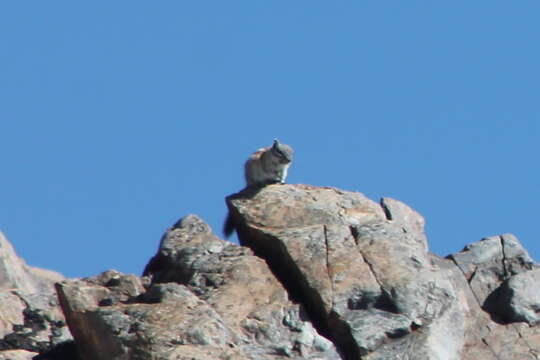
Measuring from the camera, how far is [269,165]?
125 ft

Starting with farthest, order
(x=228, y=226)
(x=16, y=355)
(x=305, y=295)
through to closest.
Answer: (x=228, y=226) < (x=305, y=295) < (x=16, y=355)

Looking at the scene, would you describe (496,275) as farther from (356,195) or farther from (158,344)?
(158,344)

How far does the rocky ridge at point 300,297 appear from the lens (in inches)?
1204

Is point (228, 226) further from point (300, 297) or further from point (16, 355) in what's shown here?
point (16, 355)

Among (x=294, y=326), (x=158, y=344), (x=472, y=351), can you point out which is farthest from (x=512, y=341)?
(x=158, y=344)

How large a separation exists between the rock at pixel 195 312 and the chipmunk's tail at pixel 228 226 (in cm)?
165

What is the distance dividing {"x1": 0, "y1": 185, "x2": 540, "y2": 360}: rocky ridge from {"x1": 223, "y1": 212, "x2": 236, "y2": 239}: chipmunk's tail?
9.2 inches

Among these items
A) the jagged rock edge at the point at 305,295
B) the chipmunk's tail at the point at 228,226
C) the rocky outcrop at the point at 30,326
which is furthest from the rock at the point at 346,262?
the rocky outcrop at the point at 30,326

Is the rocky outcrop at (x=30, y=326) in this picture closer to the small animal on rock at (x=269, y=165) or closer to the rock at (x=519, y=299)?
the small animal on rock at (x=269, y=165)

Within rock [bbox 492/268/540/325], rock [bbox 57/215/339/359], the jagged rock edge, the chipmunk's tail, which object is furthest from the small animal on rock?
rock [bbox 492/268/540/325]

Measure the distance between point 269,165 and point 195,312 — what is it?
779 cm

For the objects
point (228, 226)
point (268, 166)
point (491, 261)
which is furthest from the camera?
point (268, 166)

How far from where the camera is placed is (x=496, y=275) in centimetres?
3462

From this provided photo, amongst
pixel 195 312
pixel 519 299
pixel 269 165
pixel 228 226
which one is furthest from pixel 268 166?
pixel 195 312
